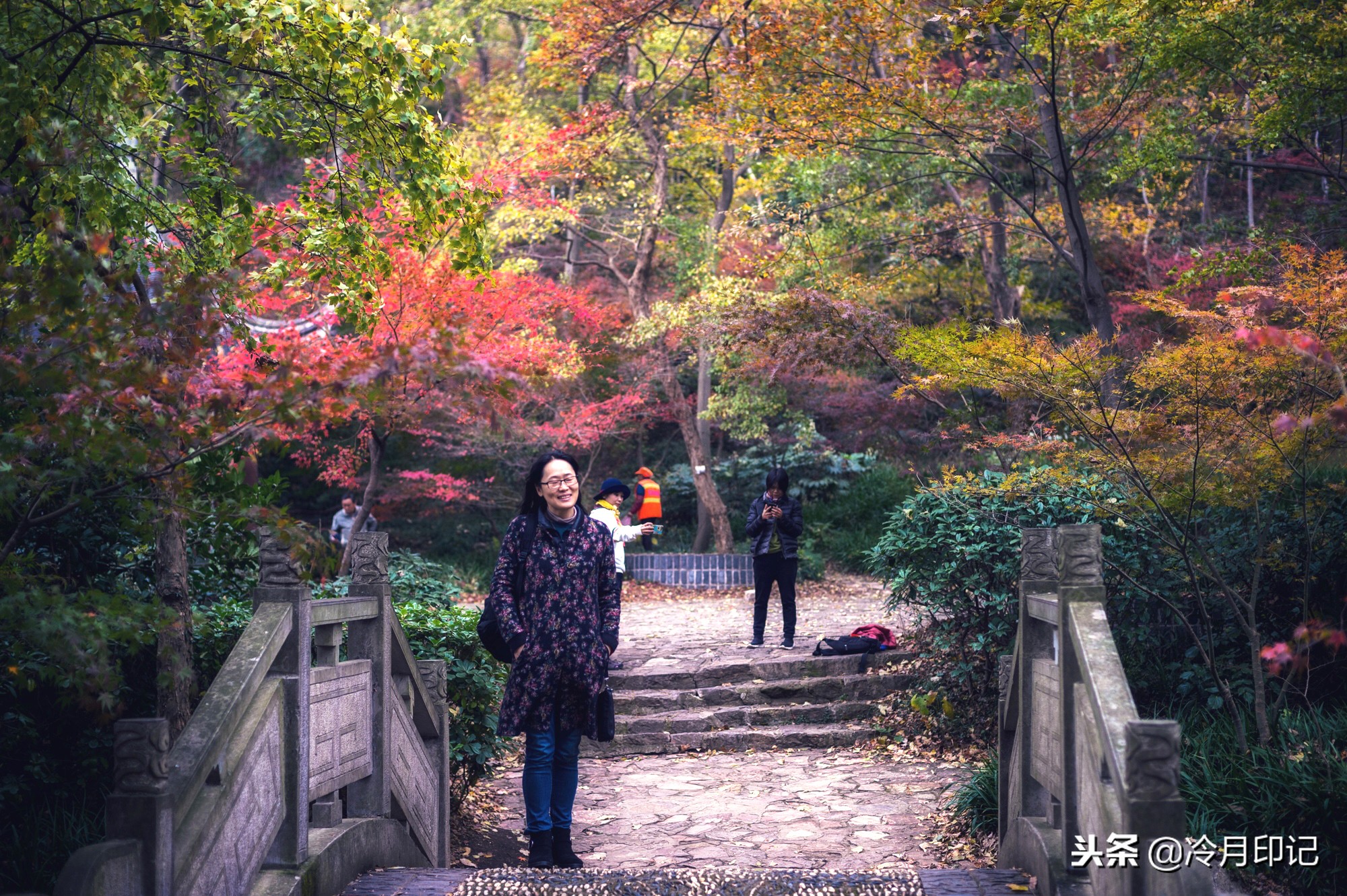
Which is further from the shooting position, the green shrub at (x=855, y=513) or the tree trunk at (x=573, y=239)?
the tree trunk at (x=573, y=239)

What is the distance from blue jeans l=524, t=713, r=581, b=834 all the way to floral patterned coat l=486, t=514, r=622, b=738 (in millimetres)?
65

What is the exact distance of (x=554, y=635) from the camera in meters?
4.64

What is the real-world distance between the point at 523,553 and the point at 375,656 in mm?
846

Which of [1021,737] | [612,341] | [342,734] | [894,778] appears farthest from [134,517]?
[612,341]

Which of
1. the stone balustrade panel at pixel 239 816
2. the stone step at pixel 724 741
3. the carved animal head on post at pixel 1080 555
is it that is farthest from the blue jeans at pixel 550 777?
the stone step at pixel 724 741

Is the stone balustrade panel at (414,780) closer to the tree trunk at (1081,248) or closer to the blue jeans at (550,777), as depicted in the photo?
the blue jeans at (550,777)

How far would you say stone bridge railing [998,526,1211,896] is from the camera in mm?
2975

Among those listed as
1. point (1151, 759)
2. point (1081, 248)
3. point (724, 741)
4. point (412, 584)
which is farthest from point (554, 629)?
point (1081, 248)

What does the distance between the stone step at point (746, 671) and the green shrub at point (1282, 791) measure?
4.17 m

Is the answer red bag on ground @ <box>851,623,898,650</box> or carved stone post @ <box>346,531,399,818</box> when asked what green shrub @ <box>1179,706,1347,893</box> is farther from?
red bag on ground @ <box>851,623,898,650</box>

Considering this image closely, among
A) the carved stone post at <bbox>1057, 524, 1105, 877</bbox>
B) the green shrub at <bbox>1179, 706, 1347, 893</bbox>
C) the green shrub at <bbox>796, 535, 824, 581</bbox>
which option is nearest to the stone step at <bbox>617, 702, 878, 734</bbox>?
the green shrub at <bbox>1179, 706, 1347, 893</bbox>

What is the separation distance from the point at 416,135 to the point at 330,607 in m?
2.39

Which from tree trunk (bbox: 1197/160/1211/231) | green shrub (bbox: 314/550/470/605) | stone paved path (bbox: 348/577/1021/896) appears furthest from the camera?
tree trunk (bbox: 1197/160/1211/231)

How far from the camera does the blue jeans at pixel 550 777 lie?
4730 mm
